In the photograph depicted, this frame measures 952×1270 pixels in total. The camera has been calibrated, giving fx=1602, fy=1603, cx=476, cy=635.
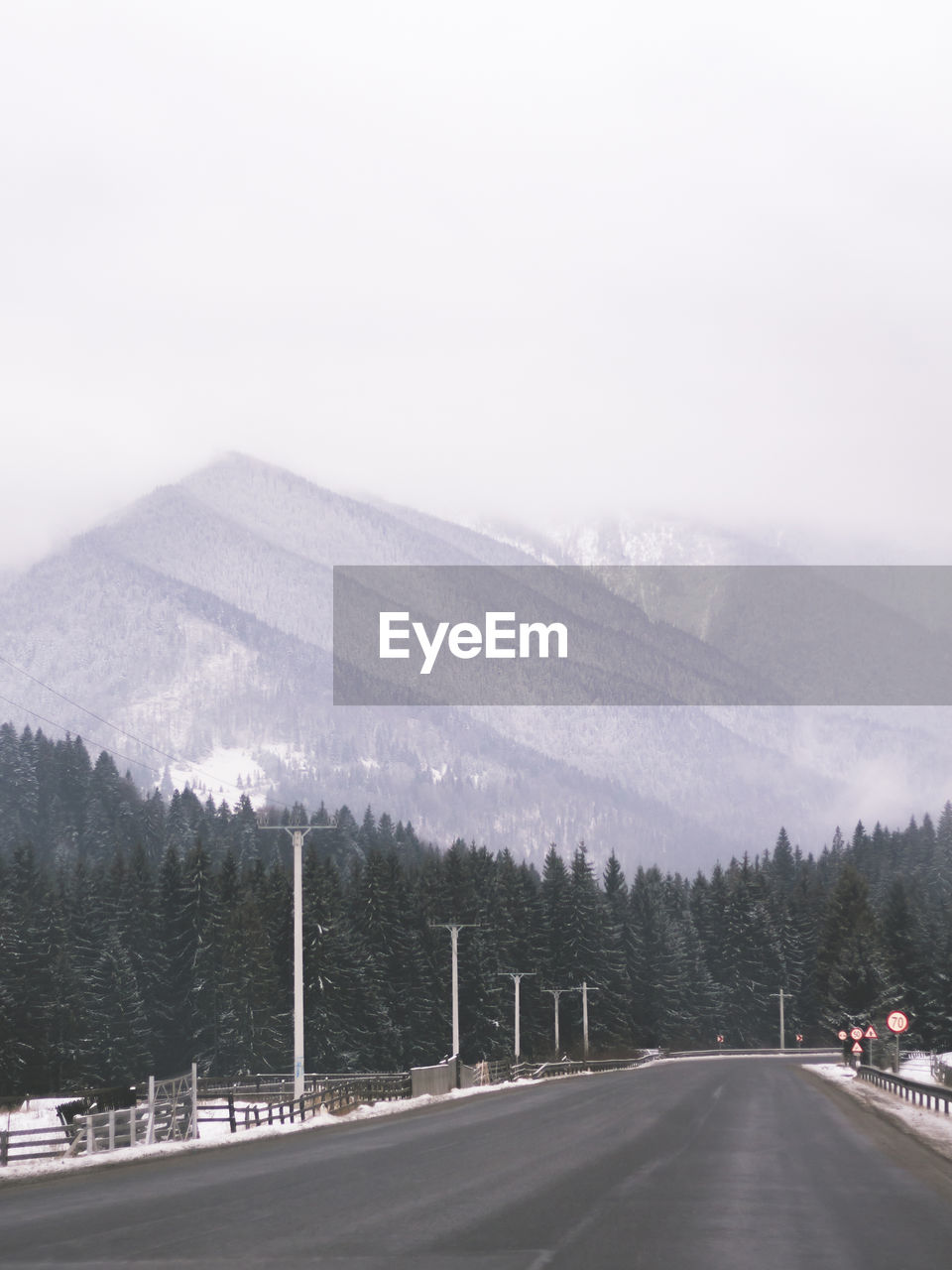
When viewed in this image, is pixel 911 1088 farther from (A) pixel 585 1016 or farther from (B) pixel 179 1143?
(A) pixel 585 1016

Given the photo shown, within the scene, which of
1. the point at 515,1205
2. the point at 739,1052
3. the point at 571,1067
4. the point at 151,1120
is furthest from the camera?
the point at 739,1052

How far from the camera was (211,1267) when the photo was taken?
17.5 m

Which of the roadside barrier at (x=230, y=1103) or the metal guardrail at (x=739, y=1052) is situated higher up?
the roadside barrier at (x=230, y=1103)

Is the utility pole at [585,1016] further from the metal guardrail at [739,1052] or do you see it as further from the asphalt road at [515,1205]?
the asphalt road at [515,1205]

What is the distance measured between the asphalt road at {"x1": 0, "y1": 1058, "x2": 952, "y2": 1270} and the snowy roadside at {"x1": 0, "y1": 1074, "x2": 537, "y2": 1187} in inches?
46.8

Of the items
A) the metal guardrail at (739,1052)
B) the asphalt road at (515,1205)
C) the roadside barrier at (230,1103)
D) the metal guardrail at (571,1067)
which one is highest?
the asphalt road at (515,1205)

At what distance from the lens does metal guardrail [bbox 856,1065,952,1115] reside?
51.8 metres

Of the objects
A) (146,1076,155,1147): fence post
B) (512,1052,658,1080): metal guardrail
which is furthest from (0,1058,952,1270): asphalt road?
(512,1052,658,1080): metal guardrail

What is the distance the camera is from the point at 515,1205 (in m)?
23.1

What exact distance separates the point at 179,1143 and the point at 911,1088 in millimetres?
30441

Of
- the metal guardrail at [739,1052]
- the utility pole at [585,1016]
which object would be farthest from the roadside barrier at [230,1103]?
the metal guardrail at [739,1052]

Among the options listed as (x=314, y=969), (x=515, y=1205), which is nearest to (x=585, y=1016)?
(x=314, y=969)

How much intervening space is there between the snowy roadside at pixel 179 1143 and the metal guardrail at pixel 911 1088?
763 inches

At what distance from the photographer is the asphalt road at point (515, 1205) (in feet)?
59.8
